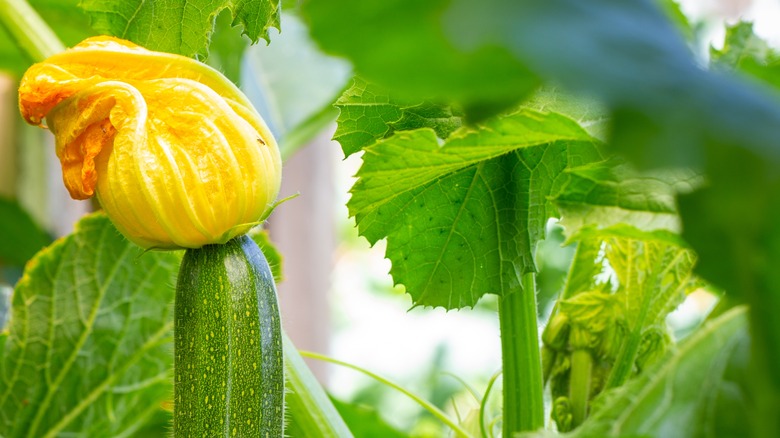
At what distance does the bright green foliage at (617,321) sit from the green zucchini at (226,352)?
248mm

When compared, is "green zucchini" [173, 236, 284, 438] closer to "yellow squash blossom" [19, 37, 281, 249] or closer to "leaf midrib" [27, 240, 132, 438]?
"yellow squash blossom" [19, 37, 281, 249]

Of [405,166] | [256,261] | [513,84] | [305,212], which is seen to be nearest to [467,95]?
[513,84]

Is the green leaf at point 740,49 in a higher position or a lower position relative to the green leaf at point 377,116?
higher

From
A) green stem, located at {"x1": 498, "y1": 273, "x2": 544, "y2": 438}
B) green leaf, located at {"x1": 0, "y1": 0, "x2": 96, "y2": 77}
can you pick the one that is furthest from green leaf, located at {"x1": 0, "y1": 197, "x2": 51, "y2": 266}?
green stem, located at {"x1": 498, "y1": 273, "x2": 544, "y2": 438}

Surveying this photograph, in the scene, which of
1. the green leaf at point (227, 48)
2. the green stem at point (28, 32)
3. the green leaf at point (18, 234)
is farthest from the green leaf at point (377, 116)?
the green leaf at point (18, 234)

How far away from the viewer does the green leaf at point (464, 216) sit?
0.75 meters

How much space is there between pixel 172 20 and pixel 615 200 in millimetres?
410

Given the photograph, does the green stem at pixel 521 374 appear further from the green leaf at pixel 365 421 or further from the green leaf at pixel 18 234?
the green leaf at pixel 18 234

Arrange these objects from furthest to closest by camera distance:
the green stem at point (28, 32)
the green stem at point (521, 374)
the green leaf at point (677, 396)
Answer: the green stem at point (28, 32), the green stem at point (521, 374), the green leaf at point (677, 396)

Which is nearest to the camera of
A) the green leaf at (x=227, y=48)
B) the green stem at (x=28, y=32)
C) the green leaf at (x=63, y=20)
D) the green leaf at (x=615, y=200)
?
the green leaf at (x=615, y=200)

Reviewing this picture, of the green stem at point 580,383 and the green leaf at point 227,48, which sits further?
the green leaf at point 227,48

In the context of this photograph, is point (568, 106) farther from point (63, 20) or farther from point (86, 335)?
point (63, 20)

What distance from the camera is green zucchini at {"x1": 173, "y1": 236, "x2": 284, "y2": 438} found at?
A: 75cm

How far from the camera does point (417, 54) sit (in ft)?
1.04
